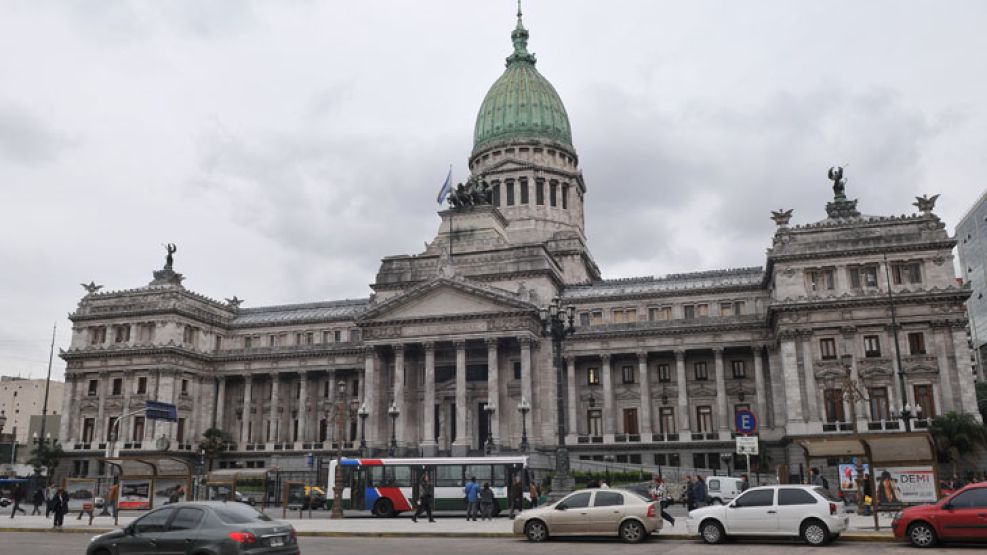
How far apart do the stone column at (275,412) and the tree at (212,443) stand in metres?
4.51

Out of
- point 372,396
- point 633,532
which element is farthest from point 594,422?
point 633,532

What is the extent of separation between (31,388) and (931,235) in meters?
138

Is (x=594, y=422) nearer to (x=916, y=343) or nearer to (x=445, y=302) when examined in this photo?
(x=445, y=302)

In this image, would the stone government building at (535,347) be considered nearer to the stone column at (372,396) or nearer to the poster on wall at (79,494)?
the stone column at (372,396)

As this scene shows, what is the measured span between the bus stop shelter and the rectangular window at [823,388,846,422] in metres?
27.1

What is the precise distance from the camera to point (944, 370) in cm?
6047

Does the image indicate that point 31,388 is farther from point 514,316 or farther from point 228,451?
point 514,316

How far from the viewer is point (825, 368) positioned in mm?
62875

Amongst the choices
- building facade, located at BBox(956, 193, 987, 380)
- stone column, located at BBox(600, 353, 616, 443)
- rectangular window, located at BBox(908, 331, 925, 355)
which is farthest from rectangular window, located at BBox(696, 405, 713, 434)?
building facade, located at BBox(956, 193, 987, 380)

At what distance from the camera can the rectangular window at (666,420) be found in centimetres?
7294

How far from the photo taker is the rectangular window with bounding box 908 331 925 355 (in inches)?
2425

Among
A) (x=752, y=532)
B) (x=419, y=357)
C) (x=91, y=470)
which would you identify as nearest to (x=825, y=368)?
(x=419, y=357)

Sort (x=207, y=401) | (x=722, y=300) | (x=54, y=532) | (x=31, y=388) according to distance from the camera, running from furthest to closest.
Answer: (x=31, y=388) < (x=207, y=401) < (x=722, y=300) < (x=54, y=532)

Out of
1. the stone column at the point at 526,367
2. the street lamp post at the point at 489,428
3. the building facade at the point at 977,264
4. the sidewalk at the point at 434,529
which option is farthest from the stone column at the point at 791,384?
the building facade at the point at 977,264
